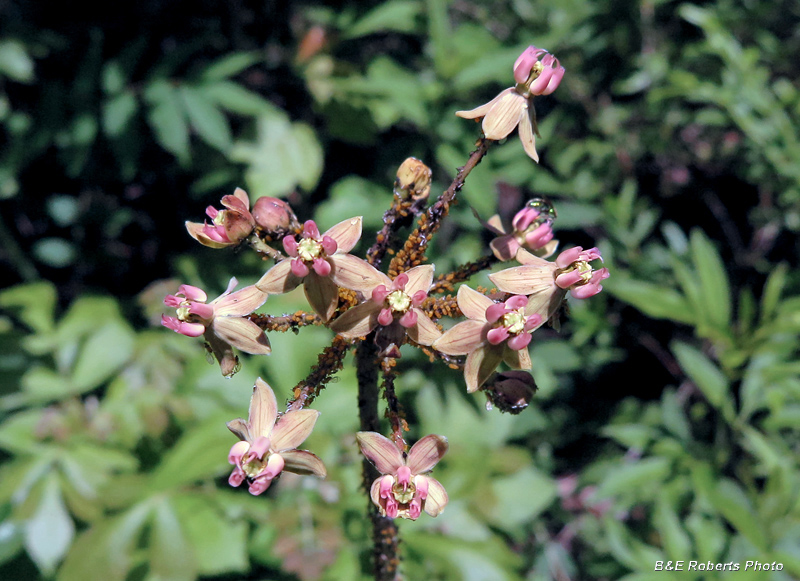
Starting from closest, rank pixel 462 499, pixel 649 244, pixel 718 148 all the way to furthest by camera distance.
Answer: pixel 462 499 < pixel 649 244 < pixel 718 148

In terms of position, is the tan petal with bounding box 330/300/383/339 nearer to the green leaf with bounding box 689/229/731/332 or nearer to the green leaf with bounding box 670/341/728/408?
the green leaf with bounding box 670/341/728/408

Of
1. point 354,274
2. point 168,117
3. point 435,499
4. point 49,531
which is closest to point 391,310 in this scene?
point 354,274

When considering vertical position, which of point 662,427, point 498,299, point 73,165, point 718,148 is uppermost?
point 498,299

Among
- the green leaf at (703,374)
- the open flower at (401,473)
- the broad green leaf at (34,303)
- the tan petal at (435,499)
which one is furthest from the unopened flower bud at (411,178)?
the broad green leaf at (34,303)

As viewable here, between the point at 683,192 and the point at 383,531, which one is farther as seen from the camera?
the point at 683,192

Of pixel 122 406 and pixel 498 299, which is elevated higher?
pixel 498 299

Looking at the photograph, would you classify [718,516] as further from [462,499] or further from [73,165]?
[73,165]

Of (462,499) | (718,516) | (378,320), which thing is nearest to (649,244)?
(718,516)

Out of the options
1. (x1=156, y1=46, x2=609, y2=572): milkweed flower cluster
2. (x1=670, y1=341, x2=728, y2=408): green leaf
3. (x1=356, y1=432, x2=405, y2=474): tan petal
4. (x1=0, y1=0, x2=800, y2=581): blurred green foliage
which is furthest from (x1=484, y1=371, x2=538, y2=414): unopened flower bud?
(x1=670, y1=341, x2=728, y2=408): green leaf
